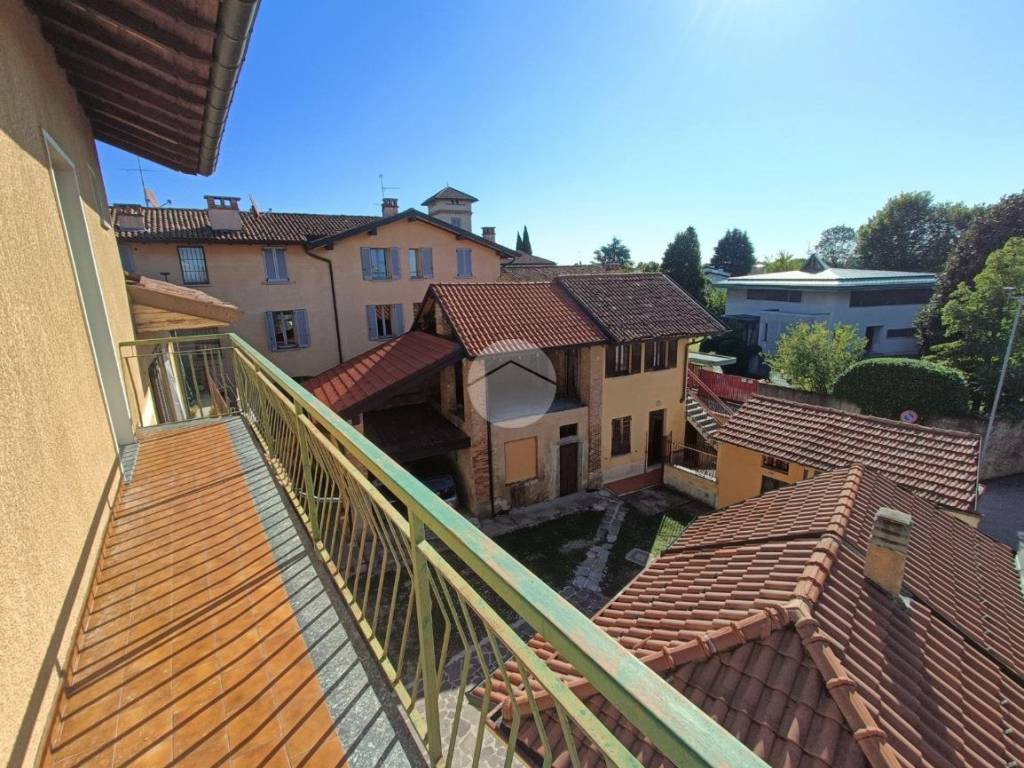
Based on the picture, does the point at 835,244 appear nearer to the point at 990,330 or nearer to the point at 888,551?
the point at 990,330

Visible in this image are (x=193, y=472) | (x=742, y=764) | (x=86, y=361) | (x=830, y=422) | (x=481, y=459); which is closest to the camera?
(x=742, y=764)

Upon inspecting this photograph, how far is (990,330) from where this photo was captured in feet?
55.5

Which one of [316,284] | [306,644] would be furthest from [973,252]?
[306,644]

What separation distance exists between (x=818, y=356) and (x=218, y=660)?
74.4ft

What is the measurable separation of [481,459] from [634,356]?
5.69 metres

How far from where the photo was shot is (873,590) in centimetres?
554

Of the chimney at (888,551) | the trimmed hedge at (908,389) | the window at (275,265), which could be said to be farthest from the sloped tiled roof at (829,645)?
the window at (275,265)

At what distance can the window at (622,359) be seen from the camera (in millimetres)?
13828

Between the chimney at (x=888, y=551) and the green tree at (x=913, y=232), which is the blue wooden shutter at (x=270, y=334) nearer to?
the chimney at (x=888, y=551)

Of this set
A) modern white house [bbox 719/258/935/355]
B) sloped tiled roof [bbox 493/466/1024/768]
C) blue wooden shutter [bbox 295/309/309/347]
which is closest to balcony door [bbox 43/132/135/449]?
sloped tiled roof [bbox 493/466/1024/768]

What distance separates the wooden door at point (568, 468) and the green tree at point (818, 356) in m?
12.4

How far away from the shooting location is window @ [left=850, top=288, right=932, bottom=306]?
2702 centimetres

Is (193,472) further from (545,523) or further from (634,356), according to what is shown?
(634,356)

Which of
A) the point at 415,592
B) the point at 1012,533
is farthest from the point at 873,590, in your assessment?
the point at 1012,533
